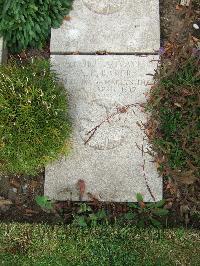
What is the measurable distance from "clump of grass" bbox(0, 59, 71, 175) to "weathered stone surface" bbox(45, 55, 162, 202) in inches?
10.4

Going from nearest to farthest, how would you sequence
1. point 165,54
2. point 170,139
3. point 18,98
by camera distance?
1. point 18,98
2. point 170,139
3. point 165,54

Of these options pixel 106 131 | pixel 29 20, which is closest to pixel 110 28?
pixel 29 20

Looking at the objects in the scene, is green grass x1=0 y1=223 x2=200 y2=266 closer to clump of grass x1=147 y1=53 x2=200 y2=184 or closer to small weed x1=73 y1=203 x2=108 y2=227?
small weed x1=73 y1=203 x2=108 y2=227

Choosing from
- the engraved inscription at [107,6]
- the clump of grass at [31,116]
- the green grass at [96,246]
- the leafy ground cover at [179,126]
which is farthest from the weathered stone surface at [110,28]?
the green grass at [96,246]

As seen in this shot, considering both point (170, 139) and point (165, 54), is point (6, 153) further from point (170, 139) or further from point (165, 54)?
point (165, 54)

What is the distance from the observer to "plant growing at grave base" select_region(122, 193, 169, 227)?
4004 millimetres

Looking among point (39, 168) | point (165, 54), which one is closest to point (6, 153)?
point (39, 168)

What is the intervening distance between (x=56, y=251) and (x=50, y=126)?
3.29 ft

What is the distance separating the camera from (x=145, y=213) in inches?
159

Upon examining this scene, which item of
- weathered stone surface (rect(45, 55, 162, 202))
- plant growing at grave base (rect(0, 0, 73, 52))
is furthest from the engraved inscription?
weathered stone surface (rect(45, 55, 162, 202))

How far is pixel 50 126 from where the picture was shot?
383 centimetres

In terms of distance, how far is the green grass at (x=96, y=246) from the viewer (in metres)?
3.83

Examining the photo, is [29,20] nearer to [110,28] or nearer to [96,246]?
[110,28]

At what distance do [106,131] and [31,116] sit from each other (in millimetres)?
722
